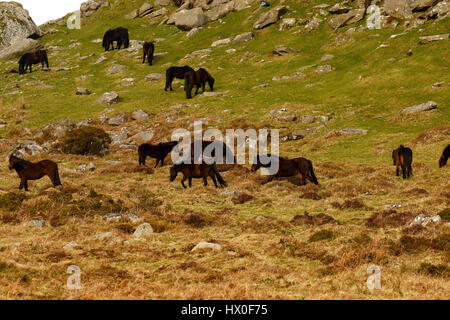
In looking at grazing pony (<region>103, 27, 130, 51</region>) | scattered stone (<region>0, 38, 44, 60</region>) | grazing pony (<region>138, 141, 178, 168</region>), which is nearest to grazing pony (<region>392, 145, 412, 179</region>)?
grazing pony (<region>138, 141, 178, 168</region>)

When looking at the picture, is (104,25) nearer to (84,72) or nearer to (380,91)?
(84,72)

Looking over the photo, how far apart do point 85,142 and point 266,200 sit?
710 inches

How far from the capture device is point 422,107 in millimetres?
31062

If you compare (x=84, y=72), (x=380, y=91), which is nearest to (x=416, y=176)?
(x=380, y=91)

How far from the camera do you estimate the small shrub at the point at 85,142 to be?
95.8ft

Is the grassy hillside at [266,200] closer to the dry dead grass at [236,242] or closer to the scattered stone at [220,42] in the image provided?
the dry dead grass at [236,242]

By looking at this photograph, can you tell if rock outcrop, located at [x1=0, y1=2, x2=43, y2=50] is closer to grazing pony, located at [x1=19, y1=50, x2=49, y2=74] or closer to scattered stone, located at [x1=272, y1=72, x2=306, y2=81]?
grazing pony, located at [x1=19, y1=50, x2=49, y2=74]

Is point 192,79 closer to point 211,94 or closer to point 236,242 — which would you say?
point 211,94

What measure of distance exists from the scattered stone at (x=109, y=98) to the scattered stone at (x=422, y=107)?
29284mm

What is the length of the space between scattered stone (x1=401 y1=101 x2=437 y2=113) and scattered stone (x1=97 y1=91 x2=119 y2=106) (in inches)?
1153

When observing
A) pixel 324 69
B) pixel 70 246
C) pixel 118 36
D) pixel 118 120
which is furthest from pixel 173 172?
pixel 118 36

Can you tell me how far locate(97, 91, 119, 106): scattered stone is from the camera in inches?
1706

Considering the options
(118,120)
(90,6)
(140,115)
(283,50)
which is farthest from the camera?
(90,6)
